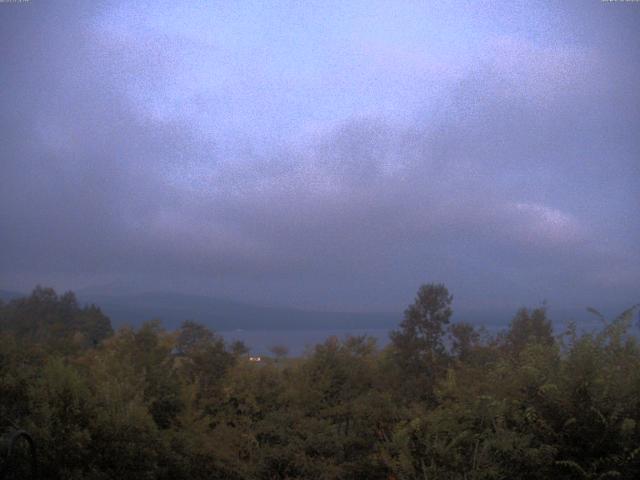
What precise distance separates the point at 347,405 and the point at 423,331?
9.52 ft

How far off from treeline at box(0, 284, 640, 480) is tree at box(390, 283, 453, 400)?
1.5 inches

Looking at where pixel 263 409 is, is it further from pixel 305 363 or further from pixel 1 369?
pixel 1 369

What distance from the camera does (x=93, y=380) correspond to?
8188mm

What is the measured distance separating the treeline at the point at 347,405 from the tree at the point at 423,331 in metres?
0.04

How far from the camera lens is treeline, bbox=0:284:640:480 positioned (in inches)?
221

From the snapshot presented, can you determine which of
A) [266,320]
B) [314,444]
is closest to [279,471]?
[314,444]

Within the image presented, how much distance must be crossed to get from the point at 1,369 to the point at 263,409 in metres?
6.88

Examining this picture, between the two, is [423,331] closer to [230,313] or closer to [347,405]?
[347,405]

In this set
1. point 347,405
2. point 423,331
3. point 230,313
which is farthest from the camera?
point 230,313

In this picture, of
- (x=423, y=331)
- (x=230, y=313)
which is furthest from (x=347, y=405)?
(x=230, y=313)

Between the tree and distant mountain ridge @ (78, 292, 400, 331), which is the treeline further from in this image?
distant mountain ridge @ (78, 292, 400, 331)

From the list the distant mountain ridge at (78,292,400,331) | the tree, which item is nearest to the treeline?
the tree

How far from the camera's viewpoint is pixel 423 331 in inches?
549

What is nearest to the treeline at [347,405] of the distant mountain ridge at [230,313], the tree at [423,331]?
the tree at [423,331]
